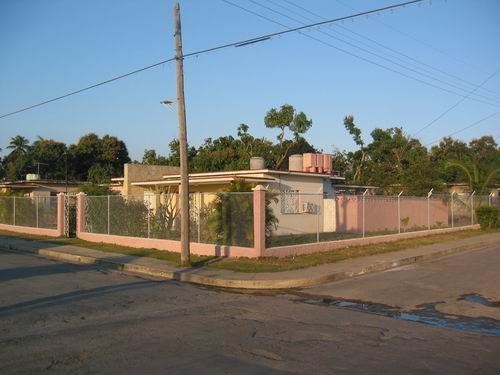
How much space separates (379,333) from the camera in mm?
8406

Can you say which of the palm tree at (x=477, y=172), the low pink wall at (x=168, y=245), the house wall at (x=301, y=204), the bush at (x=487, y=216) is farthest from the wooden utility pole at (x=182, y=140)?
the palm tree at (x=477, y=172)

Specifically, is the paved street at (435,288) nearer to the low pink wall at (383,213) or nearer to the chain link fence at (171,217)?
the chain link fence at (171,217)

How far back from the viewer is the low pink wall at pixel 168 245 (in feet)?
56.9

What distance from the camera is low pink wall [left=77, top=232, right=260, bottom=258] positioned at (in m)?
17.3

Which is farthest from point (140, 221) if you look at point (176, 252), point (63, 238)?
point (63, 238)

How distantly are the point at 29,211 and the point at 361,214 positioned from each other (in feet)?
60.0

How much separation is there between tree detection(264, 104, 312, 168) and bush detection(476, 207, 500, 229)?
23.4 m

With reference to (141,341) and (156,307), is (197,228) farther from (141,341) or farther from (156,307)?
(141,341)

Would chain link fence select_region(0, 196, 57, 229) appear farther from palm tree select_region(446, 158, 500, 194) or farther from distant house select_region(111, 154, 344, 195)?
palm tree select_region(446, 158, 500, 194)

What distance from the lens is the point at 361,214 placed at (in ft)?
81.1

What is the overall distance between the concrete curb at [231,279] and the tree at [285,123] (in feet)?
108

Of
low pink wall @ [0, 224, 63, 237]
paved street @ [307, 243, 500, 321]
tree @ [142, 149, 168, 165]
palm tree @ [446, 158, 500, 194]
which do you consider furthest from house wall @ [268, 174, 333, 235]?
A: tree @ [142, 149, 168, 165]

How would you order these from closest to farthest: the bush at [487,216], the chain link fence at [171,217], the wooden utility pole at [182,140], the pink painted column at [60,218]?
1. the wooden utility pole at [182,140]
2. the chain link fence at [171,217]
3. the pink painted column at [60,218]
4. the bush at [487,216]

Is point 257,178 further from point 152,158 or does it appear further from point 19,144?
point 19,144
